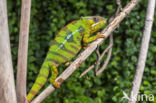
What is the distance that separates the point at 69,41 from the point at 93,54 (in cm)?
101

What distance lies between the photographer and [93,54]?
2850mm

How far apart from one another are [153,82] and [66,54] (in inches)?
58.9

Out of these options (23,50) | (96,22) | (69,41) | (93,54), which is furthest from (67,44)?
(93,54)

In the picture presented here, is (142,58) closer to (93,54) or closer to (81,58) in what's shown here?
(81,58)

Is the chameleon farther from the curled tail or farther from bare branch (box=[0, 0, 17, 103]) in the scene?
bare branch (box=[0, 0, 17, 103])

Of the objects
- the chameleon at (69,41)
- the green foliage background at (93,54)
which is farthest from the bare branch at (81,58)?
the green foliage background at (93,54)

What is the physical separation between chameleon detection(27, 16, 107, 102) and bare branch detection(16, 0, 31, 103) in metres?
0.40

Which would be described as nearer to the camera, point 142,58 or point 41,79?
point 142,58

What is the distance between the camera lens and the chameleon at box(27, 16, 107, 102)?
1762mm

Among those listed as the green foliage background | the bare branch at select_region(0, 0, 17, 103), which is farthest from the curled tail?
the green foliage background

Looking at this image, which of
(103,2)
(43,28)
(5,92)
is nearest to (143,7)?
(103,2)

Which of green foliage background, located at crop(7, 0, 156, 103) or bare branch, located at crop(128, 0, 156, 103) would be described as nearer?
bare branch, located at crop(128, 0, 156, 103)

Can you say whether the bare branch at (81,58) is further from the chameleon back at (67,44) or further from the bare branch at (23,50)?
the chameleon back at (67,44)

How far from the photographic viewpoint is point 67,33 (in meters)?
1.89
